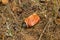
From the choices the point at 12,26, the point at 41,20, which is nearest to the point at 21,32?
the point at 12,26

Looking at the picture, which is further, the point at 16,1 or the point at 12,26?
the point at 16,1

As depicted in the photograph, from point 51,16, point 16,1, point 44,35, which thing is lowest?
point 44,35

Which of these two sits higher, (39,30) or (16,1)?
(16,1)

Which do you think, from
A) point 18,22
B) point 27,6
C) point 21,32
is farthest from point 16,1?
point 21,32

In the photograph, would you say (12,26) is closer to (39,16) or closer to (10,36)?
(10,36)

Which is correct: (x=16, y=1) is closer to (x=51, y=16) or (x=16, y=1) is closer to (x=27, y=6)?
(x=27, y=6)

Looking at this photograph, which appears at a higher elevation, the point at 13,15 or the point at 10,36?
the point at 13,15
